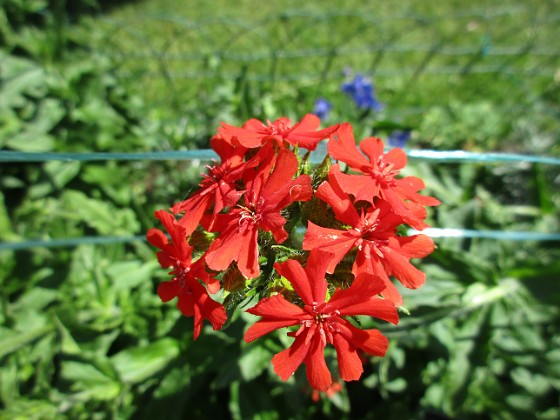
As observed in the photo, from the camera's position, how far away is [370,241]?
82 centimetres

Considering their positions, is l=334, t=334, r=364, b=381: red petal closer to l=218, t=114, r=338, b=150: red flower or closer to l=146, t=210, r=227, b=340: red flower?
l=146, t=210, r=227, b=340: red flower

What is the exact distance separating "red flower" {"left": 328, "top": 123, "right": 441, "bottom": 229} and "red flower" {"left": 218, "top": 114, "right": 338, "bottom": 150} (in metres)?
0.05

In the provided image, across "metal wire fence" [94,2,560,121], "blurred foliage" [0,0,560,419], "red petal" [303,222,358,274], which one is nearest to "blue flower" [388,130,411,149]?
"blurred foliage" [0,0,560,419]

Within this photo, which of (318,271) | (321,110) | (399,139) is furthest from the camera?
(399,139)

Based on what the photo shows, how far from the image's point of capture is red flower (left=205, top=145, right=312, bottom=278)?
2.56 feet

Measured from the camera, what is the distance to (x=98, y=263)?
5.71 feet

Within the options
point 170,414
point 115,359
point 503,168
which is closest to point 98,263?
point 115,359

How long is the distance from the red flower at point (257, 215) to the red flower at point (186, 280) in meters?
0.06

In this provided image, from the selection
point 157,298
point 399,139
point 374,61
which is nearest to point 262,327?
point 157,298

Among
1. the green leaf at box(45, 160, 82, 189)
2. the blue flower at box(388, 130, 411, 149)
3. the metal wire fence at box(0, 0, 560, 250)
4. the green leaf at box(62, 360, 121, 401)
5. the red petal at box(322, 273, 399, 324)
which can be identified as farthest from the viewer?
the metal wire fence at box(0, 0, 560, 250)

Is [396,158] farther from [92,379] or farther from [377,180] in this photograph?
[92,379]

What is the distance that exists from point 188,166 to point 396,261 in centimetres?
162

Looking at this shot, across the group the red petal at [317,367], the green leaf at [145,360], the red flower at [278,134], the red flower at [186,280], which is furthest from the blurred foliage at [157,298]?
the red flower at [278,134]

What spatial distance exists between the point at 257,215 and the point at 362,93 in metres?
1.87
